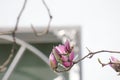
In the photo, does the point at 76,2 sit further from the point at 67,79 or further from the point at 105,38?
the point at 67,79

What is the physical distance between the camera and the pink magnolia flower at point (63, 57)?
453mm

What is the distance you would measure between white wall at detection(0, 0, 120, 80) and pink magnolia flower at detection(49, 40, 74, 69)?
737 millimetres

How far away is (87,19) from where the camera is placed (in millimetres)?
1300

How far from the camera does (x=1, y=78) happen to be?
1330 millimetres

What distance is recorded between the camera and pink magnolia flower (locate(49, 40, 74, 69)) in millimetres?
453

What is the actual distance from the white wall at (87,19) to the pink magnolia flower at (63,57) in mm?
737

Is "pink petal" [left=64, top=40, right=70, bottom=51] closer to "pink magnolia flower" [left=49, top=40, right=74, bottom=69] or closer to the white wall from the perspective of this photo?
"pink magnolia flower" [left=49, top=40, right=74, bottom=69]

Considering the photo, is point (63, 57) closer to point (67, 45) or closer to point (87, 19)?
point (67, 45)

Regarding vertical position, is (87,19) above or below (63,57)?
below

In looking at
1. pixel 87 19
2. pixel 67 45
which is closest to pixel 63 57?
pixel 67 45

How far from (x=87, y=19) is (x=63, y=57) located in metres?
0.87

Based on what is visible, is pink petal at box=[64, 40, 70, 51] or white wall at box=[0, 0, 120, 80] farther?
white wall at box=[0, 0, 120, 80]

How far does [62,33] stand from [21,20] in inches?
8.9

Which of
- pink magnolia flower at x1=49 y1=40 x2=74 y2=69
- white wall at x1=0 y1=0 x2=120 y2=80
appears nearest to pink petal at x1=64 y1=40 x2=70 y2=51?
pink magnolia flower at x1=49 y1=40 x2=74 y2=69
